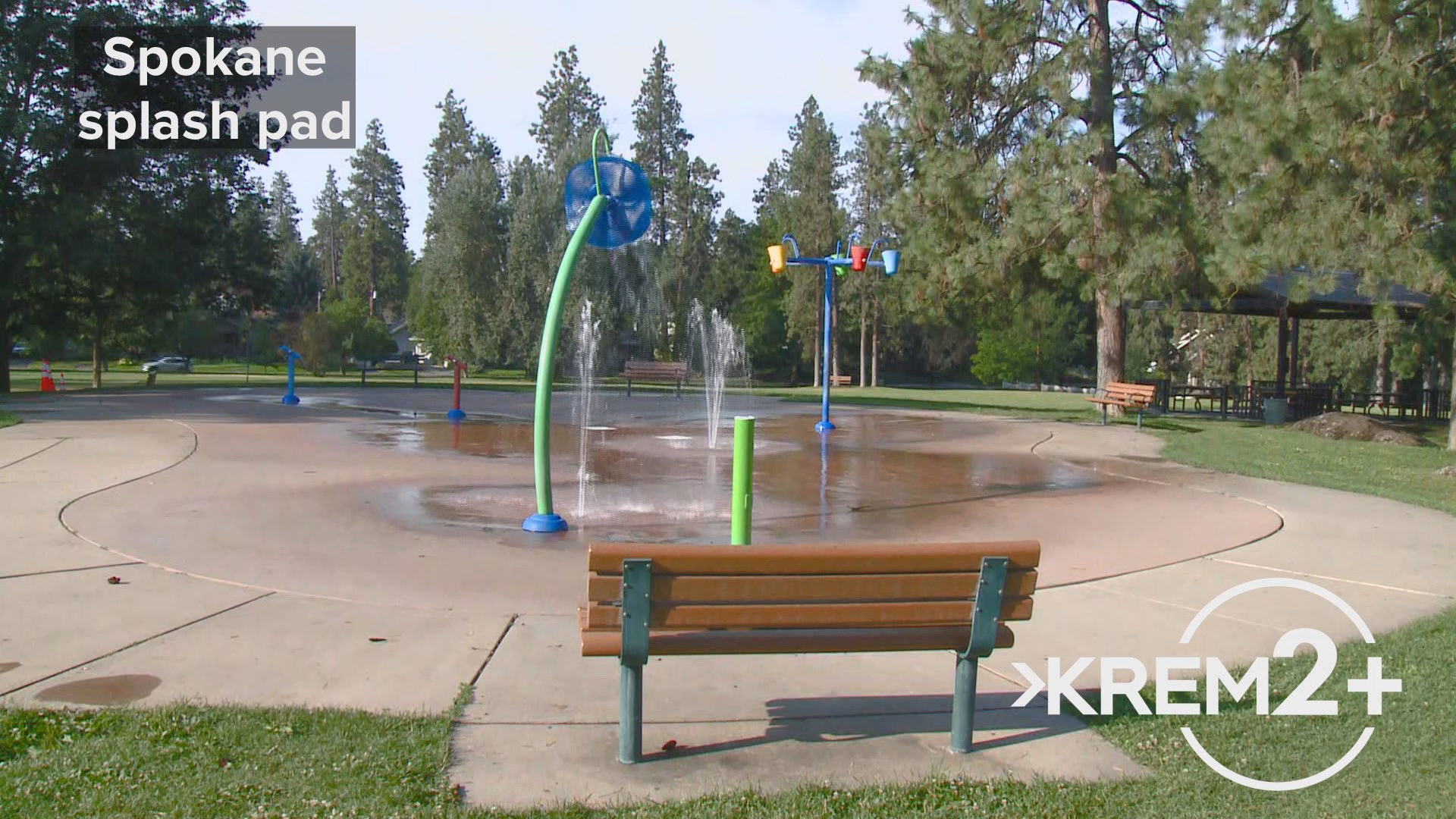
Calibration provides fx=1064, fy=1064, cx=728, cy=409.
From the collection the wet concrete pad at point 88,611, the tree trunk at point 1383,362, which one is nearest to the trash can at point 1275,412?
the tree trunk at point 1383,362

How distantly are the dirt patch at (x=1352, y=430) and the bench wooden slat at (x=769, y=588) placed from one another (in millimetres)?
19395

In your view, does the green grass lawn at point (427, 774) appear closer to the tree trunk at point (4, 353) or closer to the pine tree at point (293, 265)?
the tree trunk at point (4, 353)

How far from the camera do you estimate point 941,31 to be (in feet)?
79.6

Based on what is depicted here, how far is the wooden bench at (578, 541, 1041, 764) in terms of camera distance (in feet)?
12.6

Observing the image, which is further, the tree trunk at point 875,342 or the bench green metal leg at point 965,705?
the tree trunk at point 875,342

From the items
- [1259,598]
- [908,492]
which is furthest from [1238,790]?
[908,492]

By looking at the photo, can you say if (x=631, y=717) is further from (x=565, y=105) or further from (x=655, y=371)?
(x=565, y=105)

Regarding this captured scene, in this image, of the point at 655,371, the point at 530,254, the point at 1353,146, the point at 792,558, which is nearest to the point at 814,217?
the point at 530,254

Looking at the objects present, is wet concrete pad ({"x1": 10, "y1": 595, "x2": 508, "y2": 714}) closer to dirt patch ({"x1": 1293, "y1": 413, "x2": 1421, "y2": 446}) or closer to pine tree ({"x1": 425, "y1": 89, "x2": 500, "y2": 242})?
dirt patch ({"x1": 1293, "y1": 413, "x2": 1421, "y2": 446})

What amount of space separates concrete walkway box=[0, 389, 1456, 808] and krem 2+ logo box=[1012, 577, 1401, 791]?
0.46ft

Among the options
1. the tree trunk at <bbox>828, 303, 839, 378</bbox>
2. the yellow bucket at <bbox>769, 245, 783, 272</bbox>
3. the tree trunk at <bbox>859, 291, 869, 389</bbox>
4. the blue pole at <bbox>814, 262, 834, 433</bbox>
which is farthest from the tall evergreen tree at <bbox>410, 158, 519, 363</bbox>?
the yellow bucket at <bbox>769, 245, 783, 272</bbox>

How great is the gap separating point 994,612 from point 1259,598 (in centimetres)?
359

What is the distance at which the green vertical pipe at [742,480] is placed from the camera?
6.99m

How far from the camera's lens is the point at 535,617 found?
19.5 ft
